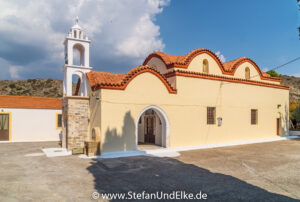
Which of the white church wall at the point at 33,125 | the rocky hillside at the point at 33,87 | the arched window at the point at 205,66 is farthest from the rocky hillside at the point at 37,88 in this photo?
the arched window at the point at 205,66

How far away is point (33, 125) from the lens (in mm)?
19047

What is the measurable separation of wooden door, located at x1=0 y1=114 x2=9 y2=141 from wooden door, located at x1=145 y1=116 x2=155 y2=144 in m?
11.4

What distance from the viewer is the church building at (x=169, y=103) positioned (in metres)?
12.0

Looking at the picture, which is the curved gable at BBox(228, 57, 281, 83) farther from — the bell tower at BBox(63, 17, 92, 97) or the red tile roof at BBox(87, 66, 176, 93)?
the bell tower at BBox(63, 17, 92, 97)

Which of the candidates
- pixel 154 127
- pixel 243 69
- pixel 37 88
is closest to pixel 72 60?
pixel 154 127

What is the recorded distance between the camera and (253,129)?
1761 centimetres

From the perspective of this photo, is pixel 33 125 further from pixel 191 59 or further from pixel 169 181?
pixel 169 181

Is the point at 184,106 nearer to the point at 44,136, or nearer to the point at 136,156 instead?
the point at 136,156

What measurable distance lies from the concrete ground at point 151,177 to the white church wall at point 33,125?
826cm

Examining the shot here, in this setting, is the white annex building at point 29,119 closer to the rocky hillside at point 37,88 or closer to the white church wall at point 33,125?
the white church wall at point 33,125

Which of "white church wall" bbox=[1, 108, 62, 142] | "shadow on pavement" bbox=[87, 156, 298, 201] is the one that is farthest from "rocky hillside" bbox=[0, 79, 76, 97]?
"shadow on pavement" bbox=[87, 156, 298, 201]

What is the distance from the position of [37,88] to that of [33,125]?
39.7 metres

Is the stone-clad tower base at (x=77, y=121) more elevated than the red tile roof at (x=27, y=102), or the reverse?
the red tile roof at (x=27, y=102)

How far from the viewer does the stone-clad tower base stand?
12.3 meters
